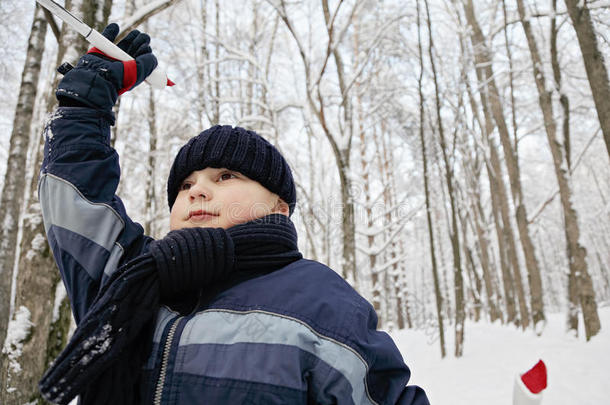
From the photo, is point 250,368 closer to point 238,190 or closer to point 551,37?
A: point 238,190

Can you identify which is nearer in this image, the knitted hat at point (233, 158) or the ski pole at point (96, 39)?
the ski pole at point (96, 39)

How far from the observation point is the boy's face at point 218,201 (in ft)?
3.55

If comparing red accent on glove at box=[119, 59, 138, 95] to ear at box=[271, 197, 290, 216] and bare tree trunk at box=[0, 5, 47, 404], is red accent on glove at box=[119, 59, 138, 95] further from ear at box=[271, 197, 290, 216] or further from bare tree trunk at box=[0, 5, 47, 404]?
bare tree trunk at box=[0, 5, 47, 404]

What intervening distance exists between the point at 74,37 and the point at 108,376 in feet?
6.98

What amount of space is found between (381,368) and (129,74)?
1.09 metres

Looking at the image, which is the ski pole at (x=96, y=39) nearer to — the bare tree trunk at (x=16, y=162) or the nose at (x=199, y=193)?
the nose at (x=199, y=193)

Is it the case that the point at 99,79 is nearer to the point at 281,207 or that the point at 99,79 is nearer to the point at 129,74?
the point at 129,74

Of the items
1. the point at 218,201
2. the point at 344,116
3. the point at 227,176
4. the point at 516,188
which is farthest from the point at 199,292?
the point at 516,188

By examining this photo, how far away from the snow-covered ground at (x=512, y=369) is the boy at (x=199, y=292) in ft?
11.6

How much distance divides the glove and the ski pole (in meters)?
0.02

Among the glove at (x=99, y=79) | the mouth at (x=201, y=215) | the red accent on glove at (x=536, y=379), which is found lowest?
the red accent on glove at (x=536, y=379)

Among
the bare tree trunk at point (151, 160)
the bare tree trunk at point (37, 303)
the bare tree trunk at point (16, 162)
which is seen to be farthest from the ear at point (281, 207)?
the bare tree trunk at point (151, 160)

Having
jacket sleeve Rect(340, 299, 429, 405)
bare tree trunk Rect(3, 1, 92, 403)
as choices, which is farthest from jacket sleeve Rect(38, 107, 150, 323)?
bare tree trunk Rect(3, 1, 92, 403)

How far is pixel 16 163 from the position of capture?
420cm
